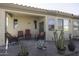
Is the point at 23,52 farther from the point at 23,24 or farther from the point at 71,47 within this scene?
the point at 71,47

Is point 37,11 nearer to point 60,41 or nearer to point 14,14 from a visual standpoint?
point 14,14

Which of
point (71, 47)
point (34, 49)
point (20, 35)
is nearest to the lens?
point (20, 35)

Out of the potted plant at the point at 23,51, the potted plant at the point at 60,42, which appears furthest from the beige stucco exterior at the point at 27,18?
the potted plant at the point at 23,51

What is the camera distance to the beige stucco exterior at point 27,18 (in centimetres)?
553

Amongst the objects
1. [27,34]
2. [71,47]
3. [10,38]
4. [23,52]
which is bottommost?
[23,52]

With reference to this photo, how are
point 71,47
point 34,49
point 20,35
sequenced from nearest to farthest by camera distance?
point 20,35 → point 34,49 → point 71,47

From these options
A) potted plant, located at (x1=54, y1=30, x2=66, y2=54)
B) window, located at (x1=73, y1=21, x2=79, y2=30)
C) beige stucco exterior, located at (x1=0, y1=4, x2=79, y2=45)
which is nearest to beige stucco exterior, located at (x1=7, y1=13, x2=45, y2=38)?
beige stucco exterior, located at (x1=0, y1=4, x2=79, y2=45)

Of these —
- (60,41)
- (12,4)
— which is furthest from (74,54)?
(12,4)

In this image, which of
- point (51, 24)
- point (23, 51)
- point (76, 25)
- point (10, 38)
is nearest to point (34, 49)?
point (23, 51)

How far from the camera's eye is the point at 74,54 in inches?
227

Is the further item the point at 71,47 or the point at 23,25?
the point at 71,47

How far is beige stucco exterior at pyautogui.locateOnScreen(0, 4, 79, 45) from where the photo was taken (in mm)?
5531

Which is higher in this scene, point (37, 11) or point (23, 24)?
point (37, 11)

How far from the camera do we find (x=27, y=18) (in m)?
5.57
